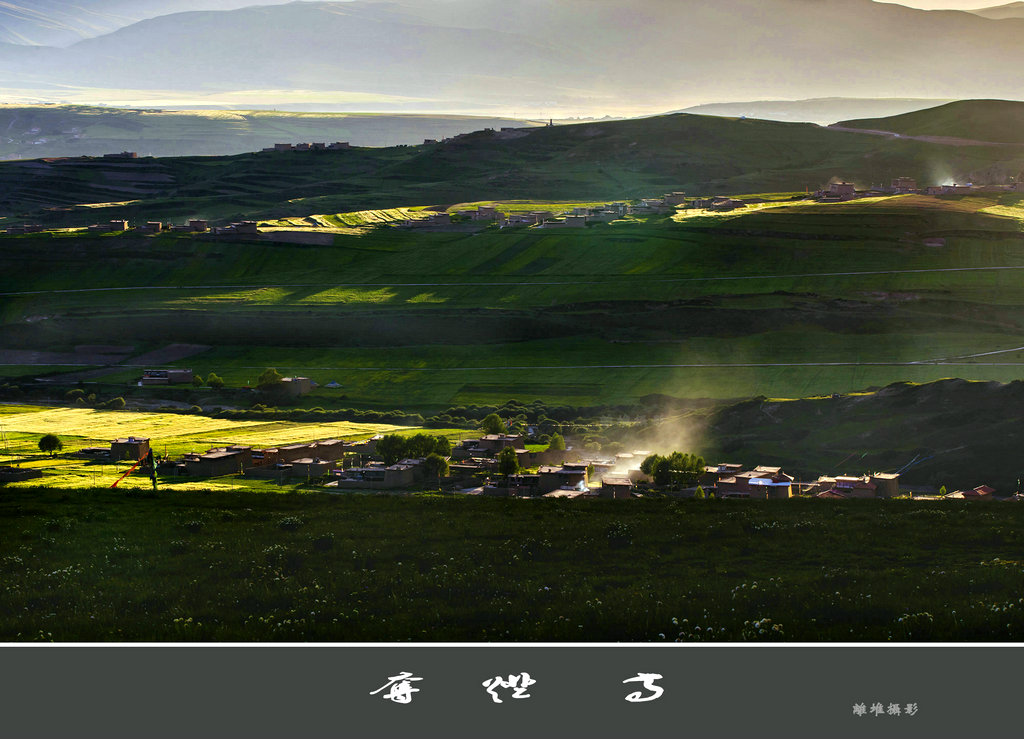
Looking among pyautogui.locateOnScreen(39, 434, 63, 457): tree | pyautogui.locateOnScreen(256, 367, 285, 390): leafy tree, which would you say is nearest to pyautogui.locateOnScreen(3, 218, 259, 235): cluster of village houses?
pyautogui.locateOnScreen(256, 367, 285, 390): leafy tree

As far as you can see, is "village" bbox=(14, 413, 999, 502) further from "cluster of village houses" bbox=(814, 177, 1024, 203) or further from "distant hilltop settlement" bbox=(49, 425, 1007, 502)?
"cluster of village houses" bbox=(814, 177, 1024, 203)

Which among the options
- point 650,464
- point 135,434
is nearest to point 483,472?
point 650,464

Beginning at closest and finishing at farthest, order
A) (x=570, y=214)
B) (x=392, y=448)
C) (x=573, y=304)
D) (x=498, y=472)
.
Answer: (x=498, y=472) < (x=392, y=448) < (x=573, y=304) < (x=570, y=214)

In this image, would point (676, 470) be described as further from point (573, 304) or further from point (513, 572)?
point (573, 304)

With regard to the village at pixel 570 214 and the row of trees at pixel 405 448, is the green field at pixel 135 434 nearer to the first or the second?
the row of trees at pixel 405 448

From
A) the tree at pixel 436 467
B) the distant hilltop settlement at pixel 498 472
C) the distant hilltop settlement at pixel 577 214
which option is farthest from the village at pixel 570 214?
the tree at pixel 436 467

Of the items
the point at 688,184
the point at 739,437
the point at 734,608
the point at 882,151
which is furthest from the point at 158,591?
the point at 882,151

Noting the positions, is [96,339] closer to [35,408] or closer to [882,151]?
[35,408]
